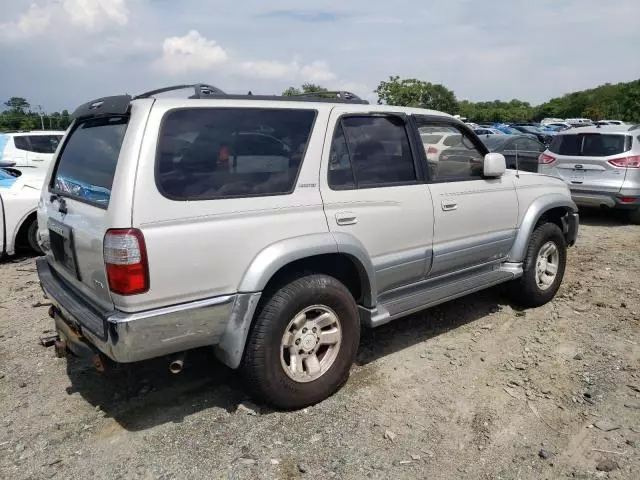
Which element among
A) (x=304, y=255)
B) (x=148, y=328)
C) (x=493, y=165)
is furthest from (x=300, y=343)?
(x=493, y=165)

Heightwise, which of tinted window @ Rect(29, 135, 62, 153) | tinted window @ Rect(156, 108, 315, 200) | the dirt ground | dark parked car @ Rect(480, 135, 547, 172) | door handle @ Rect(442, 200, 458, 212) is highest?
tinted window @ Rect(156, 108, 315, 200)

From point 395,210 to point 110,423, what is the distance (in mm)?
2226

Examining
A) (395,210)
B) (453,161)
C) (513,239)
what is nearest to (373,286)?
(395,210)

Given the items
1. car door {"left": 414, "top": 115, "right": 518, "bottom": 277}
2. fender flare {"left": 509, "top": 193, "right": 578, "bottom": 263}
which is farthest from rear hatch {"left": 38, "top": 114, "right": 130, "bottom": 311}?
fender flare {"left": 509, "top": 193, "right": 578, "bottom": 263}

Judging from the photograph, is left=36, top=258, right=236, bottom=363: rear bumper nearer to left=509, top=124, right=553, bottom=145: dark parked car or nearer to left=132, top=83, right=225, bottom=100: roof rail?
left=132, top=83, right=225, bottom=100: roof rail

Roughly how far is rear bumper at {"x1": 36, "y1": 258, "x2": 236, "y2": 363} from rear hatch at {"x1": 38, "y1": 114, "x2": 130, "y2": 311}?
0.33ft

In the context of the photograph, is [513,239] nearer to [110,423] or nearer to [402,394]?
[402,394]

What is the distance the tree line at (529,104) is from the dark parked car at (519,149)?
41.6 feet

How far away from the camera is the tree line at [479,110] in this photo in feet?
128

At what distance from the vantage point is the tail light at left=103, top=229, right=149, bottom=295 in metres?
2.58

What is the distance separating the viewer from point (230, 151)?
117 inches

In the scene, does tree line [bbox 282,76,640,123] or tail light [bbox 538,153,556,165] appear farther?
tree line [bbox 282,76,640,123]

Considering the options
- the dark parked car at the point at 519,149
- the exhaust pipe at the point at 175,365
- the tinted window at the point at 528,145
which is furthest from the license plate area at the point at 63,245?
the tinted window at the point at 528,145

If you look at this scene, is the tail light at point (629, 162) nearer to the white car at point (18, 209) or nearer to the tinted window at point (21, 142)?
the white car at point (18, 209)
